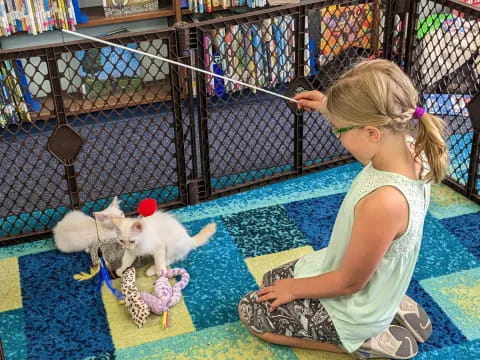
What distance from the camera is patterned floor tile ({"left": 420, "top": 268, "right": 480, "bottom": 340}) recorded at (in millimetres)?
1515

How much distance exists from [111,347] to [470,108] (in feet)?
4.05

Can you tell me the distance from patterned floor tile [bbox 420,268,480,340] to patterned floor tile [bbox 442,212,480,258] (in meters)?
0.11

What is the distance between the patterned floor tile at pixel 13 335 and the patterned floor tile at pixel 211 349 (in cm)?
23

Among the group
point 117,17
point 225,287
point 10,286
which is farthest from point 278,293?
point 117,17

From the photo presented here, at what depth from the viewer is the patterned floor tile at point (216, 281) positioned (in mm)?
1572

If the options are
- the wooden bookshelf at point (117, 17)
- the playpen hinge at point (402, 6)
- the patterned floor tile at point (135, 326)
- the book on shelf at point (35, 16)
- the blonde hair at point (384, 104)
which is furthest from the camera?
the wooden bookshelf at point (117, 17)

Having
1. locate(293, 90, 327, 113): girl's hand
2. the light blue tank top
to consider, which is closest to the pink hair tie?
the light blue tank top

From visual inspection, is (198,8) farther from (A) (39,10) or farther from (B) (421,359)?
(B) (421,359)

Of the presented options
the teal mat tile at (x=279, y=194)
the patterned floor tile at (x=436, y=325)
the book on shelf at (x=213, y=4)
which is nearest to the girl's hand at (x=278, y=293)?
the patterned floor tile at (x=436, y=325)

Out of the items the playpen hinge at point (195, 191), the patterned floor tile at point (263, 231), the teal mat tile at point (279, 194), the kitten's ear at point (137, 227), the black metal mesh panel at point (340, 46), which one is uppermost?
the black metal mesh panel at point (340, 46)

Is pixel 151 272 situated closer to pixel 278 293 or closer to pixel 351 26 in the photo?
pixel 278 293

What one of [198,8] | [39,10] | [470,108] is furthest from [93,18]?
[470,108]

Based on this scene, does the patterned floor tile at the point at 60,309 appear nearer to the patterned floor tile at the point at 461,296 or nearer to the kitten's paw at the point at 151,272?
the kitten's paw at the point at 151,272

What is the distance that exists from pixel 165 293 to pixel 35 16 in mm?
1543
